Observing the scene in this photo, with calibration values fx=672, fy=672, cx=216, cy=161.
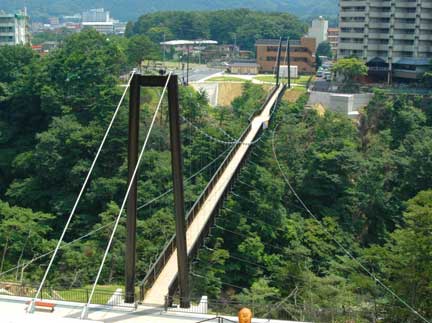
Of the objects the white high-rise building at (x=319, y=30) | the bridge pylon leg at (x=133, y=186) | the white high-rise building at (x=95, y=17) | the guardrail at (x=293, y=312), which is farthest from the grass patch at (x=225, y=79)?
the white high-rise building at (x=95, y=17)

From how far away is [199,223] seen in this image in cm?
1795

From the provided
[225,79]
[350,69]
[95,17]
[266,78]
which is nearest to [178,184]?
[350,69]

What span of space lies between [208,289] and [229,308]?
11.8 feet

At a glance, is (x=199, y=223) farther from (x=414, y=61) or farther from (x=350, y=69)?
(x=414, y=61)

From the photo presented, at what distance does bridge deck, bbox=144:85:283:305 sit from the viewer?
13867 mm

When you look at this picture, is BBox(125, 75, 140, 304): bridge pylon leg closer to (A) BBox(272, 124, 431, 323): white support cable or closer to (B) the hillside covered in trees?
(A) BBox(272, 124, 431, 323): white support cable

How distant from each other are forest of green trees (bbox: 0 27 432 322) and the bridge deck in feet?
2.25

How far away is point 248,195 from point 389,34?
24.0 meters

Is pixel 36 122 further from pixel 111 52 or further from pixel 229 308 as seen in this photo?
pixel 229 308

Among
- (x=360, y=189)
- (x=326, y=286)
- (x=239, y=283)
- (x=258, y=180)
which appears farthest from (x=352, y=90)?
(x=326, y=286)

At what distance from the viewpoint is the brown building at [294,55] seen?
56.8m

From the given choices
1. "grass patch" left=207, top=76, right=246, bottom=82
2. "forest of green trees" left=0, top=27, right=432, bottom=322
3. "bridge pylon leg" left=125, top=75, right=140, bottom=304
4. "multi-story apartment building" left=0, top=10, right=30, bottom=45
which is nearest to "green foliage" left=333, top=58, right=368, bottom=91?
"forest of green trees" left=0, top=27, right=432, bottom=322

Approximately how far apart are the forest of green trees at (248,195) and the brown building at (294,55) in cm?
1706

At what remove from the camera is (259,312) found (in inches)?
578
